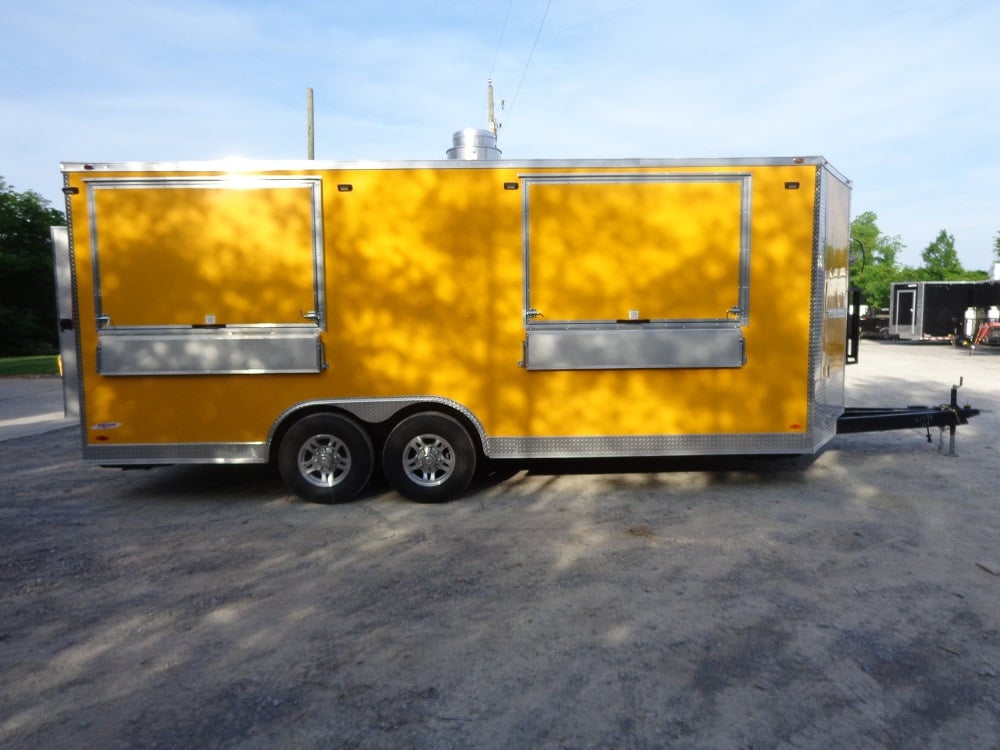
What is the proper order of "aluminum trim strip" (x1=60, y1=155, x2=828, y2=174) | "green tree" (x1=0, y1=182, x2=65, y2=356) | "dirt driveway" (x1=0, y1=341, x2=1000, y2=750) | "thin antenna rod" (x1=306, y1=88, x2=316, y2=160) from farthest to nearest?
1. "green tree" (x1=0, y1=182, x2=65, y2=356)
2. "thin antenna rod" (x1=306, y1=88, x2=316, y2=160)
3. "aluminum trim strip" (x1=60, y1=155, x2=828, y2=174)
4. "dirt driveway" (x1=0, y1=341, x2=1000, y2=750)

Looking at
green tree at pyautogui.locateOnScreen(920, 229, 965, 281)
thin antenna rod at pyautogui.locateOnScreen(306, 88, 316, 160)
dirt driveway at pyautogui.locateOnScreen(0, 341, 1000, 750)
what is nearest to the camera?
dirt driveway at pyautogui.locateOnScreen(0, 341, 1000, 750)

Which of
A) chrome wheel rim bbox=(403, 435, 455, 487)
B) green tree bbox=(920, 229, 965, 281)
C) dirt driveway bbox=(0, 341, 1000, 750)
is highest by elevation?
green tree bbox=(920, 229, 965, 281)

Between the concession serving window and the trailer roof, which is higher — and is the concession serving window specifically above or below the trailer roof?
below

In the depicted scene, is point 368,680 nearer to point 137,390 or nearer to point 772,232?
point 137,390

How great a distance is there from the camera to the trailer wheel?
20.1 feet

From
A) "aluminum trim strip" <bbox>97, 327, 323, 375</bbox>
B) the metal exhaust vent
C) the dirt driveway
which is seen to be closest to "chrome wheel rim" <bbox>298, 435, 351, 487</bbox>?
the dirt driveway

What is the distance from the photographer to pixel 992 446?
8383 millimetres

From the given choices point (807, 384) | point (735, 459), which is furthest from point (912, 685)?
point (735, 459)

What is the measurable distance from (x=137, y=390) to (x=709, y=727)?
5.13 m

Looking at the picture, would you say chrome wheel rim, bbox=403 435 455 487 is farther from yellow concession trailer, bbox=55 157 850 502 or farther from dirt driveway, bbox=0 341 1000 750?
dirt driveway, bbox=0 341 1000 750

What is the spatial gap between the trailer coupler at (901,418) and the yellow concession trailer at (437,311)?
51.0 inches

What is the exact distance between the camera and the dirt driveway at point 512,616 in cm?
295

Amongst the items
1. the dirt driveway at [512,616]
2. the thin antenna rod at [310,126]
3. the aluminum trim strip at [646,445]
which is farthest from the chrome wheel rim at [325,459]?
the thin antenna rod at [310,126]

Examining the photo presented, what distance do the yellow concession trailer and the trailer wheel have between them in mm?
19
